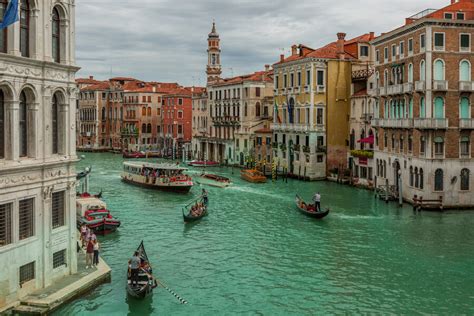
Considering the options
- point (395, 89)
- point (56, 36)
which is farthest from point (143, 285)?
Answer: point (395, 89)

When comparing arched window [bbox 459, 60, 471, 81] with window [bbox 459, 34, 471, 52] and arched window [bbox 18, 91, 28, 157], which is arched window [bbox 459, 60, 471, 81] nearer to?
window [bbox 459, 34, 471, 52]

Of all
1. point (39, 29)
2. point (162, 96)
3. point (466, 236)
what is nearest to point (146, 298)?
point (39, 29)

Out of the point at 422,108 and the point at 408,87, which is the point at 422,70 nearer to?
the point at 408,87

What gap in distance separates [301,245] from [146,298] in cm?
757

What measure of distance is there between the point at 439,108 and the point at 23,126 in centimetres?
2019

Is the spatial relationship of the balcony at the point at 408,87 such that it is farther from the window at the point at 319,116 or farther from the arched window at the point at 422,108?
the window at the point at 319,116

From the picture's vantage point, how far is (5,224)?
1227cm

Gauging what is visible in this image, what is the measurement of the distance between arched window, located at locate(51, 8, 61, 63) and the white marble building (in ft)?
0.07

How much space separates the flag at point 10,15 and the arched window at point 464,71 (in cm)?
2173

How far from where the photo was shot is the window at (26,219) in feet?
41.6

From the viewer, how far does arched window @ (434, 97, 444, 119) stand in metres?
27.6

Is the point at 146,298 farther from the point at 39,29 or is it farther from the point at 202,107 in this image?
the point at 202,107

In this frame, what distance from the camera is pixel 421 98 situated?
92.3 feet

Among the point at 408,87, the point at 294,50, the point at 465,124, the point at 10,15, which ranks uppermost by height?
the point at 294,50
